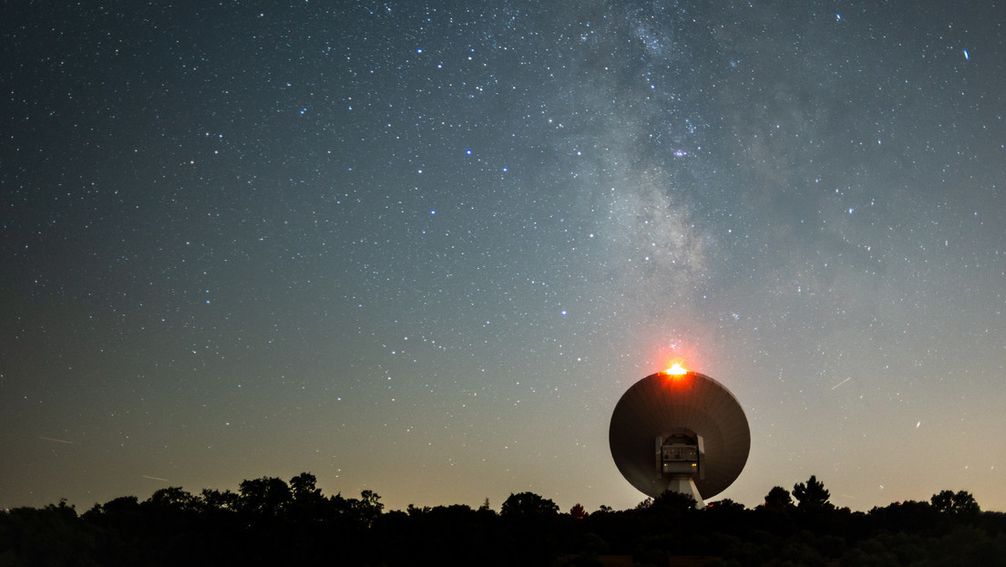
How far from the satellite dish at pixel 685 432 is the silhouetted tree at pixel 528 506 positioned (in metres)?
9.98

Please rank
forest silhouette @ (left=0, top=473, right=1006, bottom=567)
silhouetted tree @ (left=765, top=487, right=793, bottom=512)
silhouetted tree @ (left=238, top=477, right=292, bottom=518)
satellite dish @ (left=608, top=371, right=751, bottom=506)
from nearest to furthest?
forest silhouette @ (left=0, top=473, right=1006, bottom=567)
silhouetted tree @ (left=238, top=477, right=292, bottom=518)
satellite dish @ (left=608, top=371, right=751, bottom=506)
silhouetted tree @ (left=765, top=487, right=793, bottom=512)

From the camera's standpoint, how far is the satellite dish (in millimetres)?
47500

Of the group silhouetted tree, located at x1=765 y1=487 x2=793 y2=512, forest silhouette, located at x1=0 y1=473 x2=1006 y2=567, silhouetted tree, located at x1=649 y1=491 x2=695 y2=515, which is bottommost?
forest silhouette, located at x1=0 y1=473 x2=1006 y2=567

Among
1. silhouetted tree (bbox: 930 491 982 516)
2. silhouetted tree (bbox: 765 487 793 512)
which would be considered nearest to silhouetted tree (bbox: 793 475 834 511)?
silhouetted tree (bbox: 765 487 793 512)

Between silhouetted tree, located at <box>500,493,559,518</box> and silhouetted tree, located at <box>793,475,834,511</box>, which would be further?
silhouetted tree, located at <box>793,475,834,511</box>

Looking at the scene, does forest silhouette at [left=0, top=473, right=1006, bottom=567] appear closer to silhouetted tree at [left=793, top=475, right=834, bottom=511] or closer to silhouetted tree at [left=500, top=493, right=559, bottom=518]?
silhouetted tree at [left=500, top=493, right=559, bottom=518]

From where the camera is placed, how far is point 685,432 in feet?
158

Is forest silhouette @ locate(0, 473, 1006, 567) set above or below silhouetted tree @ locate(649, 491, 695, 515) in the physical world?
below

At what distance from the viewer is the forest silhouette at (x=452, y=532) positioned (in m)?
29.5

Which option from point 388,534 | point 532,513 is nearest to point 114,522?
point 388,534

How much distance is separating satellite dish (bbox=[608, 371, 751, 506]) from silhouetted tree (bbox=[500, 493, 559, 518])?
32.8 ft

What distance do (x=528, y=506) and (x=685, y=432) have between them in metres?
12.7

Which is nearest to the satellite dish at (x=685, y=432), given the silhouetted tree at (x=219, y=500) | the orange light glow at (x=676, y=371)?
the orange light glow at (x=676, y=371)

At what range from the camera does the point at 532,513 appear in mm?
38375
